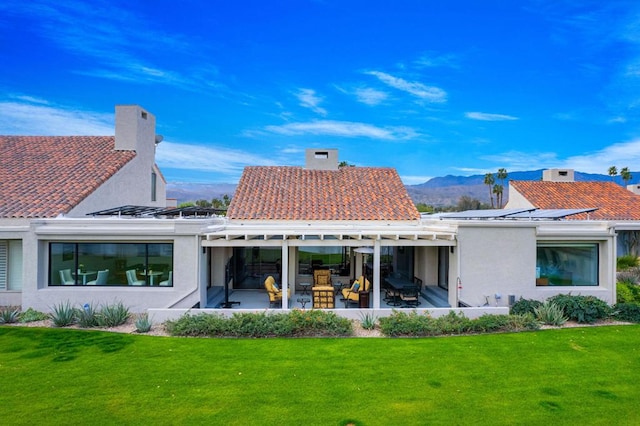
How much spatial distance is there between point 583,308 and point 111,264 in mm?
21802

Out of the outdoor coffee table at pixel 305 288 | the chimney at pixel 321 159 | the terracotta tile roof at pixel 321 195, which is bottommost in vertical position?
the outdoor coffee table at pixel 305 288

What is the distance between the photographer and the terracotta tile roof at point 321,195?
81.3ft

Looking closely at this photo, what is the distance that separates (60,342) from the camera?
13992 mm

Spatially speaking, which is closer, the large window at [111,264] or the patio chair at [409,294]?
the large window at [111,264]

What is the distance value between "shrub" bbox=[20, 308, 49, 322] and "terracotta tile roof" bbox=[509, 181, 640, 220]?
36.7 metres

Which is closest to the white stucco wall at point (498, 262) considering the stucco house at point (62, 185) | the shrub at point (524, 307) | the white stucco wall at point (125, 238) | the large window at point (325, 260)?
the shrub at point (524, 307)

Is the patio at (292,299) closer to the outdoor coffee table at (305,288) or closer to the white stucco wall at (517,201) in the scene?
the outdoor coffee table at (305,288)

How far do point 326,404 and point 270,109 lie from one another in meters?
51.7

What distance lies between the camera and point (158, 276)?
60.5 ft

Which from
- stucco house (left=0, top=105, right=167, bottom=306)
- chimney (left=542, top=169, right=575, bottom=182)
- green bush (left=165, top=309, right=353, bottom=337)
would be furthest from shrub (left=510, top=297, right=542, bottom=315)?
chimney (left=542, top=169, right=575, bottom=182)

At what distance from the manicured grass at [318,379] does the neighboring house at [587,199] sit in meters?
22.4

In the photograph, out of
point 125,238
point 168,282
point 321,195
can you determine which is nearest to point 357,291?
point 168,282

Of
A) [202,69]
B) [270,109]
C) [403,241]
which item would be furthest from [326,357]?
[270,109]

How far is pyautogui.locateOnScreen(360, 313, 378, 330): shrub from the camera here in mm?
15828
